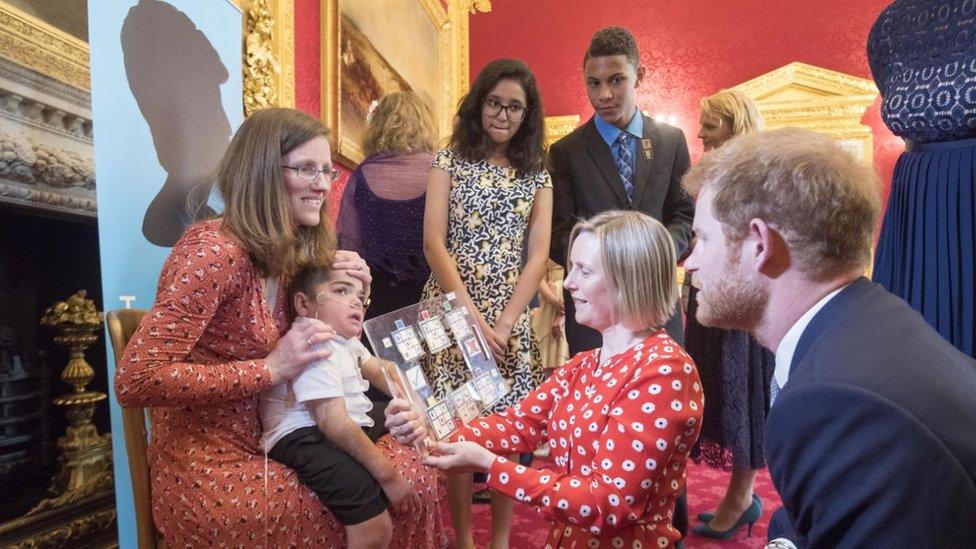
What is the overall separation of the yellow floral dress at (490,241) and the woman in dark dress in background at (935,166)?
3.92 ft

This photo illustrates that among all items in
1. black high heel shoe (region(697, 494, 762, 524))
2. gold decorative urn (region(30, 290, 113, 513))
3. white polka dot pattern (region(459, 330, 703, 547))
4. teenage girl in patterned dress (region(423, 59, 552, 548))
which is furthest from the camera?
black high heel shoe (region(697, 494, 762, 524))

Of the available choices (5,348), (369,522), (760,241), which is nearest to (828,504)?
(760,241)

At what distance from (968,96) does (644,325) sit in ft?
2.78

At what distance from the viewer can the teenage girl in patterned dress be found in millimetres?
2457

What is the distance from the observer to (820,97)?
23.8ft

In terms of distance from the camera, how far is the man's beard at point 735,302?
108cm

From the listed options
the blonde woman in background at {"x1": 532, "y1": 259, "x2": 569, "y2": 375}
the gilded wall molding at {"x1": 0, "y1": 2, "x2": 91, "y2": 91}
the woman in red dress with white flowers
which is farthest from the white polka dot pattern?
the blonde woman in background at {"x1": 532, "y1": 259, "x2": 569, "y2": 375}

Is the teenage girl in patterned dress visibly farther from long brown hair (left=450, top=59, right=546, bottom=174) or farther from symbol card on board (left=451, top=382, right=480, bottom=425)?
symbol card on board (left=451, top=382, right=480, bottom=425)

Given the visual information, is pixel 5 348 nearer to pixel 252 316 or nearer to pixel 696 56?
pixel 252 316

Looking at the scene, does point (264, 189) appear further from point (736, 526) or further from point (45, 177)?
point (736, 526)

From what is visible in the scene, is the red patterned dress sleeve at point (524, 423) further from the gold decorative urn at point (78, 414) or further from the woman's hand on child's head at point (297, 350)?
the gold decorative urn at point (78, 414)

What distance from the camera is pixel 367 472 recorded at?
1717 millimetres

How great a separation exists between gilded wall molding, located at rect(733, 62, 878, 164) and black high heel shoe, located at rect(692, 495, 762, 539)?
5.29m

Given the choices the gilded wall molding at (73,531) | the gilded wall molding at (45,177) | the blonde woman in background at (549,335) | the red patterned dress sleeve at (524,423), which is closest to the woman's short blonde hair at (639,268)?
the red patterned dress sleeve at (524,423)
